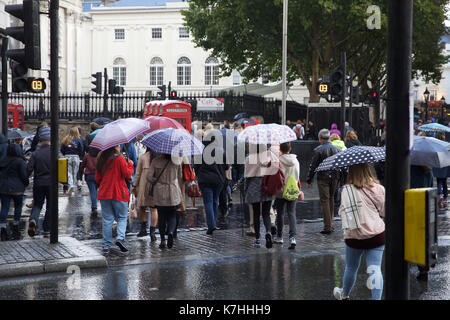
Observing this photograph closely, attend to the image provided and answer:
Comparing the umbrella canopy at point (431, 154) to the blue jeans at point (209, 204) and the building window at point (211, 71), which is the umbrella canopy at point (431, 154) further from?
the building window at point (211, 71)

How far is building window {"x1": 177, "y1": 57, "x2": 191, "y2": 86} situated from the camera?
2731 inches

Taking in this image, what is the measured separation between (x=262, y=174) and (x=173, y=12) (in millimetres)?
60307

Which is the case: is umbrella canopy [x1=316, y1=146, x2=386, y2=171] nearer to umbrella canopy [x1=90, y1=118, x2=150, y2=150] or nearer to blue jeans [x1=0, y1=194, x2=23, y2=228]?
umbrella canopy [x1=90, y1=118, x2=150, y2=150]

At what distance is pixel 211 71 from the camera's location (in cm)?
6869

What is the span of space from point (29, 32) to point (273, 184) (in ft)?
13.2

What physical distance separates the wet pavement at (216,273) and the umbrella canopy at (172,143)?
1.44 meters

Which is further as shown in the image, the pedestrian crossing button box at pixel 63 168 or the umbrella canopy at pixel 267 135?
the umbrella canopy at pixel 267 135

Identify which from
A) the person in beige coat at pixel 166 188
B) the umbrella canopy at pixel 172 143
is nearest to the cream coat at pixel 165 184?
the person in beige coat at pixel 166 188

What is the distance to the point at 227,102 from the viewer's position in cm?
2795

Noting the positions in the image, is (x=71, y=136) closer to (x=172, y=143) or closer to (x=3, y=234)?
(x=3, y=234)

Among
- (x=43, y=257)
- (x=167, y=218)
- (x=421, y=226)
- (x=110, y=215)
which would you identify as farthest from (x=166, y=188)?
(x=421, y=226)

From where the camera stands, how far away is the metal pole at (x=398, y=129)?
13.1 feet

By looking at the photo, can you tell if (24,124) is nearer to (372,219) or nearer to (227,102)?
(227,102)
